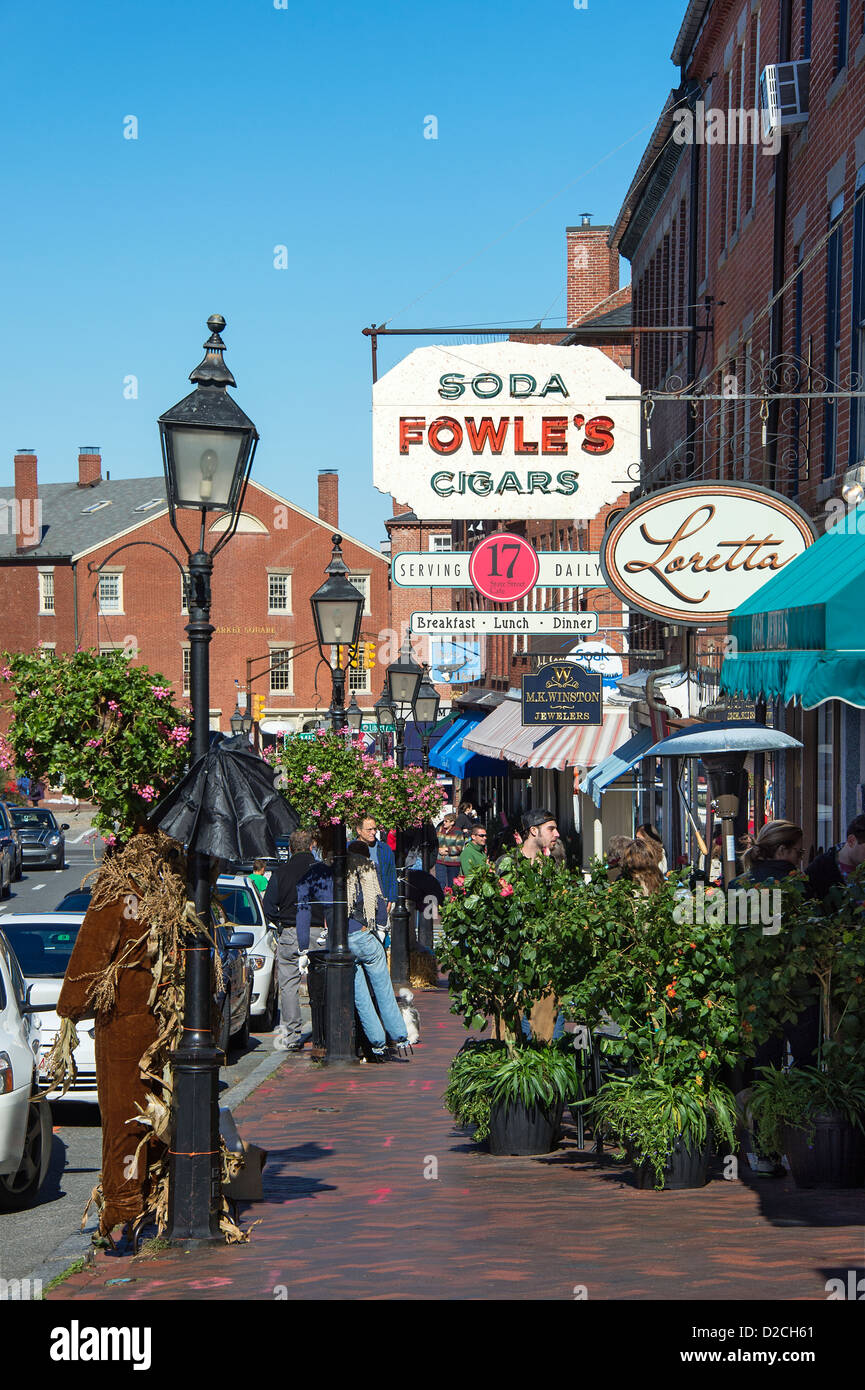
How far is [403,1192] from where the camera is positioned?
8703mm

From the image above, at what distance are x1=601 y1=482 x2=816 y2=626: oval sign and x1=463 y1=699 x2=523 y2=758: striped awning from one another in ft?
51.4

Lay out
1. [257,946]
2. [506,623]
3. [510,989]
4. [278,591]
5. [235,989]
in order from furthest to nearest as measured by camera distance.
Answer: [278,591], [506,623], [257,946], [235,989], [510,989]

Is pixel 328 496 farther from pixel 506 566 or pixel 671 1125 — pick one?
pixel 671 1125

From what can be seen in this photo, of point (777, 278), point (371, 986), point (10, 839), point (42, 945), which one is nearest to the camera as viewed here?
point (42, 945)

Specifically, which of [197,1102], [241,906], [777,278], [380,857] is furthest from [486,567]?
[197,1102]

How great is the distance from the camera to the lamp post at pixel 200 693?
761cm

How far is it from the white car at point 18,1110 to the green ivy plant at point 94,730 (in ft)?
4.51

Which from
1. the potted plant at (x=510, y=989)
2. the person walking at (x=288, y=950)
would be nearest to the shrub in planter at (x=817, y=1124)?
the potted plant at (x=510, y=989)

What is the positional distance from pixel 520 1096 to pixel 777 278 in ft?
31.1

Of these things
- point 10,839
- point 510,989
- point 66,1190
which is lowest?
point 10,839

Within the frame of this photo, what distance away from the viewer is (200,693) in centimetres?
793

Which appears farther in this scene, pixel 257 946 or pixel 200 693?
pixel 257 946

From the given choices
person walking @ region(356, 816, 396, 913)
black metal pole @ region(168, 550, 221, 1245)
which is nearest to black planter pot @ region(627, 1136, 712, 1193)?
black metal pole @ region(168, 550, 221, 1245)

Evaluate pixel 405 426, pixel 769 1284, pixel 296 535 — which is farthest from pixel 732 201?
pixel 296 535
